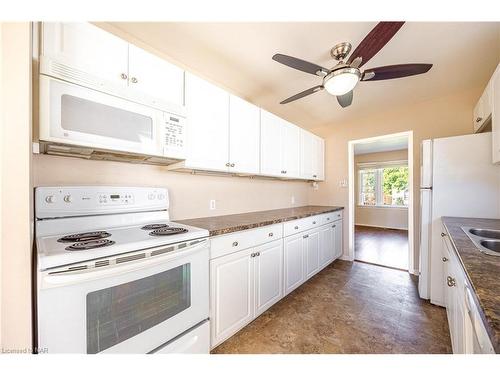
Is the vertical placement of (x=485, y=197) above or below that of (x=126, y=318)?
above

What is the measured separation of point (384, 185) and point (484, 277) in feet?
20.7

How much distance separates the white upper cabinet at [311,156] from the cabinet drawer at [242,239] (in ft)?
4.22

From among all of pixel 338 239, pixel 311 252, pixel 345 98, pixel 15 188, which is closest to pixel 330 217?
pixel 338 239

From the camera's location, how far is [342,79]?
1.45m

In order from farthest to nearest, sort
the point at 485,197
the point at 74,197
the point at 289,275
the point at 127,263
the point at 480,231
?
the point at 289,275 < the point at 485,197 < the point at 480,231 < the point at 74,197 < the point at 127,263

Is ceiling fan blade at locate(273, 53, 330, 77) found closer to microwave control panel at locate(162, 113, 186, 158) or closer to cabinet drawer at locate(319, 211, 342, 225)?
microwave control panel at locate(162, 113, 186, 158)

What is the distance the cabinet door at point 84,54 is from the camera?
0.98 m

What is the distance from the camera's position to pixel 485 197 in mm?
1779

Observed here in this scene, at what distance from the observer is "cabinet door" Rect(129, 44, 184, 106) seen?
Result: 49.0 inches

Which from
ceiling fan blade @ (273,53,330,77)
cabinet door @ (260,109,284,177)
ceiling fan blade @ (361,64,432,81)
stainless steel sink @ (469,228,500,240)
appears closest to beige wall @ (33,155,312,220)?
cabinet door @ (260,109,284,177)

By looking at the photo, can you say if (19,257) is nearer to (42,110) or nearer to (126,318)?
(126,318)

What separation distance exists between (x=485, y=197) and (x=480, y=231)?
61cm

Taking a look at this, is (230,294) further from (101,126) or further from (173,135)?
(101,126)
